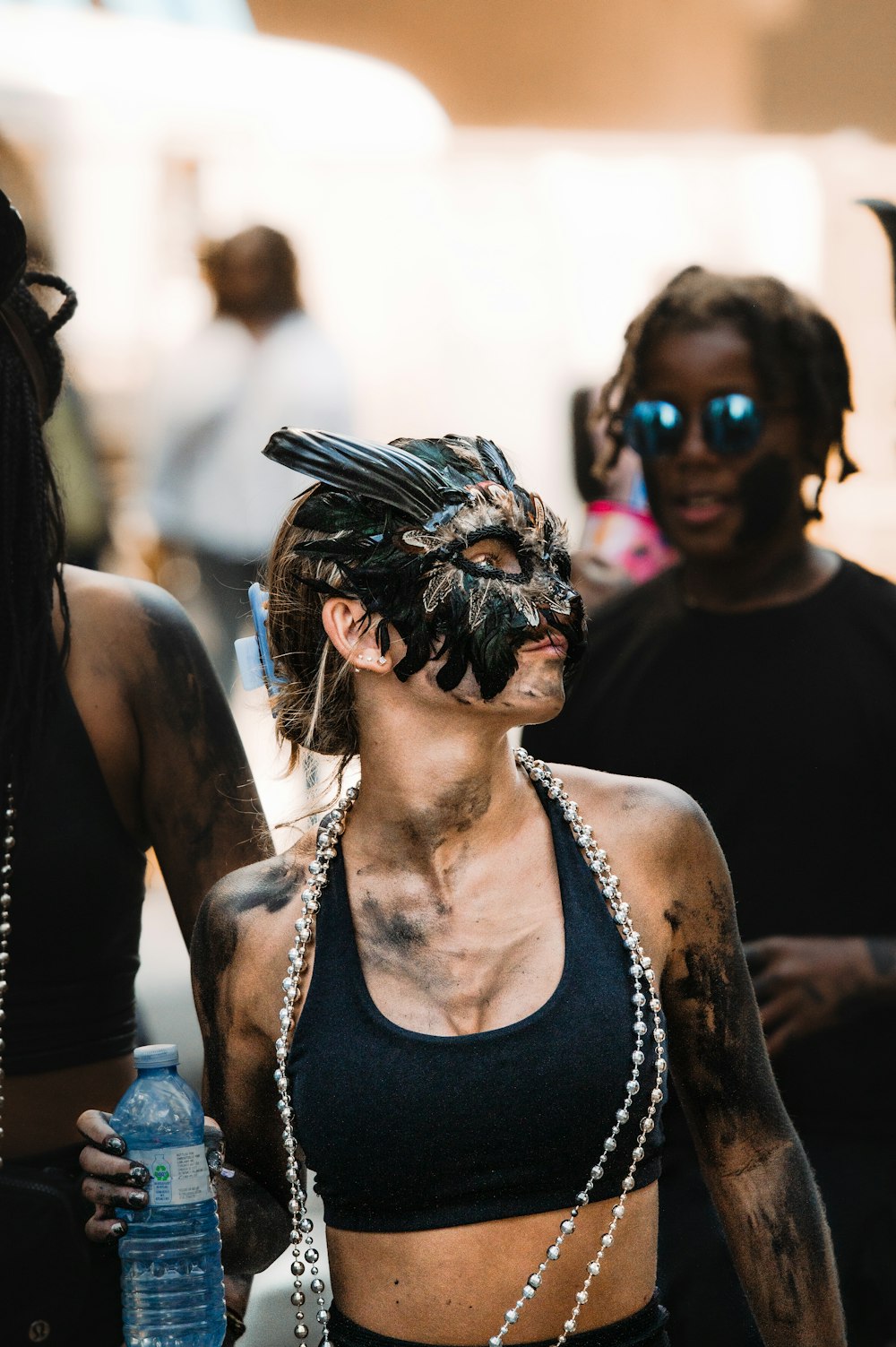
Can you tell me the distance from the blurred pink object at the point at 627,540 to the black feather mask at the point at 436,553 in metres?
1.12

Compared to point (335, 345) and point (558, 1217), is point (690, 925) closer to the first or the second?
point (558, 1217)

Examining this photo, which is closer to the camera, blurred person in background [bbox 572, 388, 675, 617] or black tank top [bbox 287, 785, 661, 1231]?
black tank top [bbox 287, 785, 661, 1231]

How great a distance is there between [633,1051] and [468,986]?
251 mm

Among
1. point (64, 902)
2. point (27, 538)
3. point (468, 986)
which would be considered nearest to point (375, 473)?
point (468, 986)

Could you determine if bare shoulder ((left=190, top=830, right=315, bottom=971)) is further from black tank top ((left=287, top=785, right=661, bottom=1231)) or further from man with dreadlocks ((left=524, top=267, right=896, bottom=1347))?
man with dreadlocks ((left=524, top=267, right=896, bottom=1347))

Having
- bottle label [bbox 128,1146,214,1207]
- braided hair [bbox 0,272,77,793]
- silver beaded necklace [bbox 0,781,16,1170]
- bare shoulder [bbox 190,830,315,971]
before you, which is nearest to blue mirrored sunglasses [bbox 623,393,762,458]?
braided hair [bbox 0,272,77,793]

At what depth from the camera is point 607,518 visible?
11.6ft

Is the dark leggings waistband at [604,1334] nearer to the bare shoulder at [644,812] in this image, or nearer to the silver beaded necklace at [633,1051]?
the silver beaded necklace at [633,1051]

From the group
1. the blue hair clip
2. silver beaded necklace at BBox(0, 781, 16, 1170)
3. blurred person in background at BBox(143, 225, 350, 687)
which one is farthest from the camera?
blurred person in background at BBox(143, 225, 350, 687)

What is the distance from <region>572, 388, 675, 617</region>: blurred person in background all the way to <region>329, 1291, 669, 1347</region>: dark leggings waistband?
163 centimetres

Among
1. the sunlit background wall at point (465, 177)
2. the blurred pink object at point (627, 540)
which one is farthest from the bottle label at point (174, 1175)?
the blurred pink object at point (627, 540)

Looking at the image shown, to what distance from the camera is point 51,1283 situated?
253 centimetres

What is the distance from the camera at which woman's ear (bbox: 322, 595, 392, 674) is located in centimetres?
237

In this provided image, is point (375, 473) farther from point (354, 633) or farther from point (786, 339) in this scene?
point (786, 339)
